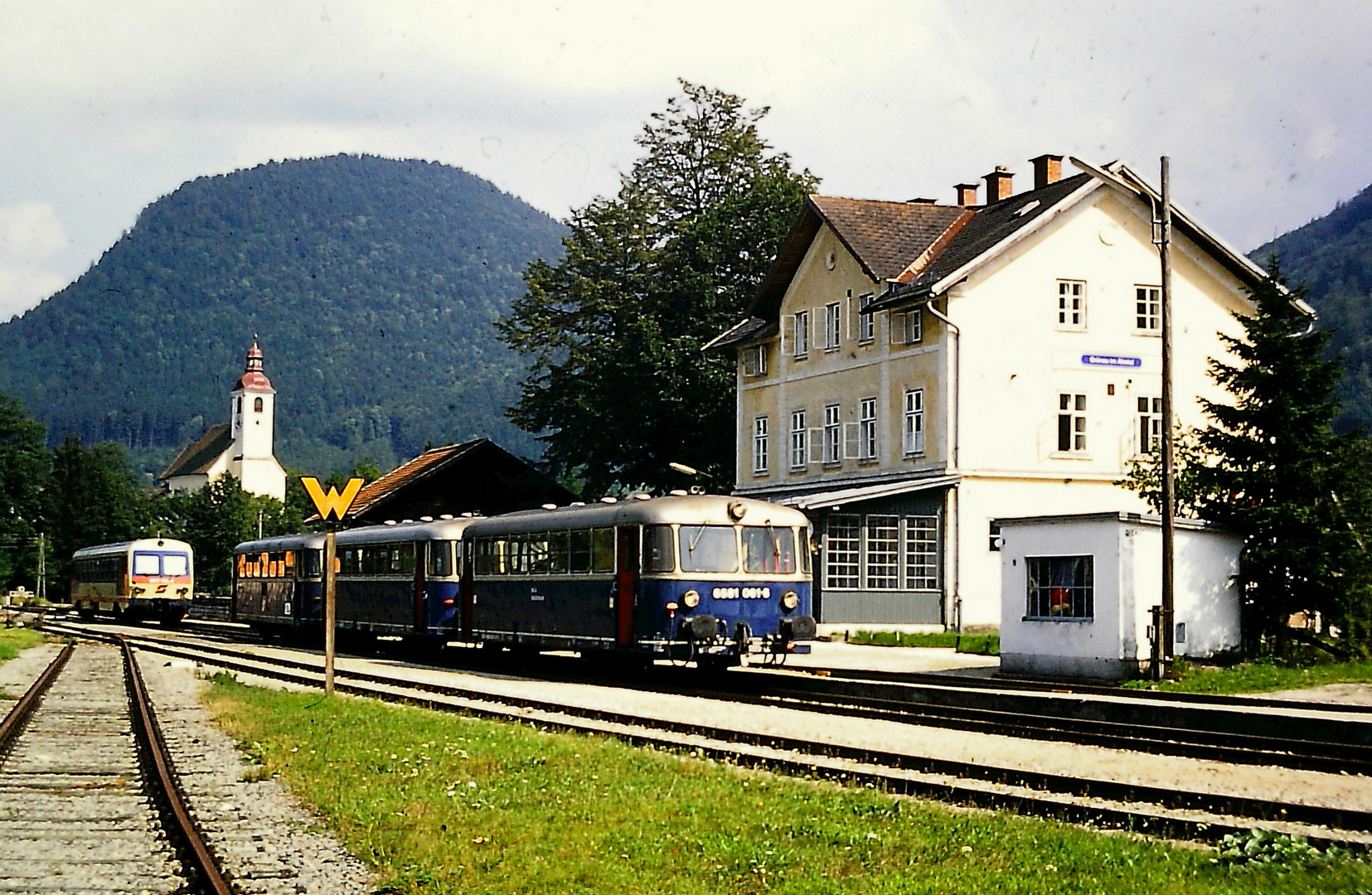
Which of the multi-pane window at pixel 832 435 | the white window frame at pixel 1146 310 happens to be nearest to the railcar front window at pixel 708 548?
the multi-pane window at pixel 832 435

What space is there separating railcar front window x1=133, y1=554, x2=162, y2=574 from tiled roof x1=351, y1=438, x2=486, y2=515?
7.20 meters

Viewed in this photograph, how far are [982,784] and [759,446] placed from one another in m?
39.8

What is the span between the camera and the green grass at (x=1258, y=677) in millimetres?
23672

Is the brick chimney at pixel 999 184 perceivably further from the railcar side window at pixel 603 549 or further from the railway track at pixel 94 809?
the railway track at pixel 94 809

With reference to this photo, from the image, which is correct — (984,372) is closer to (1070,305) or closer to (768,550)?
(1070,305)

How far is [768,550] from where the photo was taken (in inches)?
994

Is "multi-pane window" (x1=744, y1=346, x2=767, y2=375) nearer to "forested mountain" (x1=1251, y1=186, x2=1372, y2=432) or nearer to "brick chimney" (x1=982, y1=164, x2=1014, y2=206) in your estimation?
"brick chimney" (x1=982, y1=164, x2=1014, y2=206)

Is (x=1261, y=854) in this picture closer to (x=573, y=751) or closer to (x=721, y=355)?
(x=573, y=751)

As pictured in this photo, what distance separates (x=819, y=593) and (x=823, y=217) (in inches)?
461

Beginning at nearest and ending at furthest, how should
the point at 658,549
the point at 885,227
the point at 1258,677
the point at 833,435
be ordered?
the point at 658,549, the point at 1258,677, the point at 885,227, the point at 833,435

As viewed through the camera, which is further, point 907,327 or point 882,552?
point 907,327

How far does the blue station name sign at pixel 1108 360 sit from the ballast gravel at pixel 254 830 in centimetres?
3038

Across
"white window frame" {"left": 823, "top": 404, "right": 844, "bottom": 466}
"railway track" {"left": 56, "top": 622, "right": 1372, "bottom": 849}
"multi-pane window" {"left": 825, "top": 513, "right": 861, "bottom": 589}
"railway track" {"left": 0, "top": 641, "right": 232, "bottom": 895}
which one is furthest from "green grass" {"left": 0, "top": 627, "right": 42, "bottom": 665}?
"white window frame" {"left": 823, "top": 404, "right": 844, "bottom": 466}

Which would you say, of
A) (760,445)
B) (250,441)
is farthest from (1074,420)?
(250,441)
